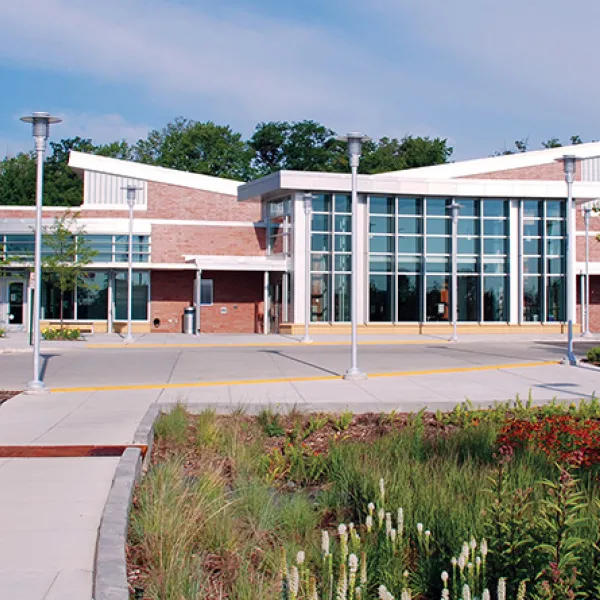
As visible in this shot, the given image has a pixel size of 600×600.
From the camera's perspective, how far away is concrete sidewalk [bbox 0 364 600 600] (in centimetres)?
515

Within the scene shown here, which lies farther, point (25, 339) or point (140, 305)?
point (140, 305)

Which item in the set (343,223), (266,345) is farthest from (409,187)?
(266,345)

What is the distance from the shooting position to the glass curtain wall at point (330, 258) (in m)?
34.9

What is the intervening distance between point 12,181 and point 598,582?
249 feet

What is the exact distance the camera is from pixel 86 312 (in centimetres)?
3803

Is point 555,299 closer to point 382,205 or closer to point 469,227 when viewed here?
point 469,227

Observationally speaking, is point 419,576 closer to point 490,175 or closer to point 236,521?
point 236,521

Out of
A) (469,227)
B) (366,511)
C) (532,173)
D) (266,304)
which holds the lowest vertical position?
(366,511)

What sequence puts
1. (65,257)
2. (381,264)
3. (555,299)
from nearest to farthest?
1. (65,257)
2. (381,264)
3. (555,299)

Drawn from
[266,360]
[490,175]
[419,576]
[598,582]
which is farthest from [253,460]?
[490,175]

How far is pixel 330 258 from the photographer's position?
35250mm

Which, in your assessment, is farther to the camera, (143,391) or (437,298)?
(437,298)

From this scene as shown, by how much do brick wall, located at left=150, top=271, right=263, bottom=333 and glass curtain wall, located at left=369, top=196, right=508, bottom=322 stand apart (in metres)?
6.18

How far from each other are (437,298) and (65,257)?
16.2 meters
